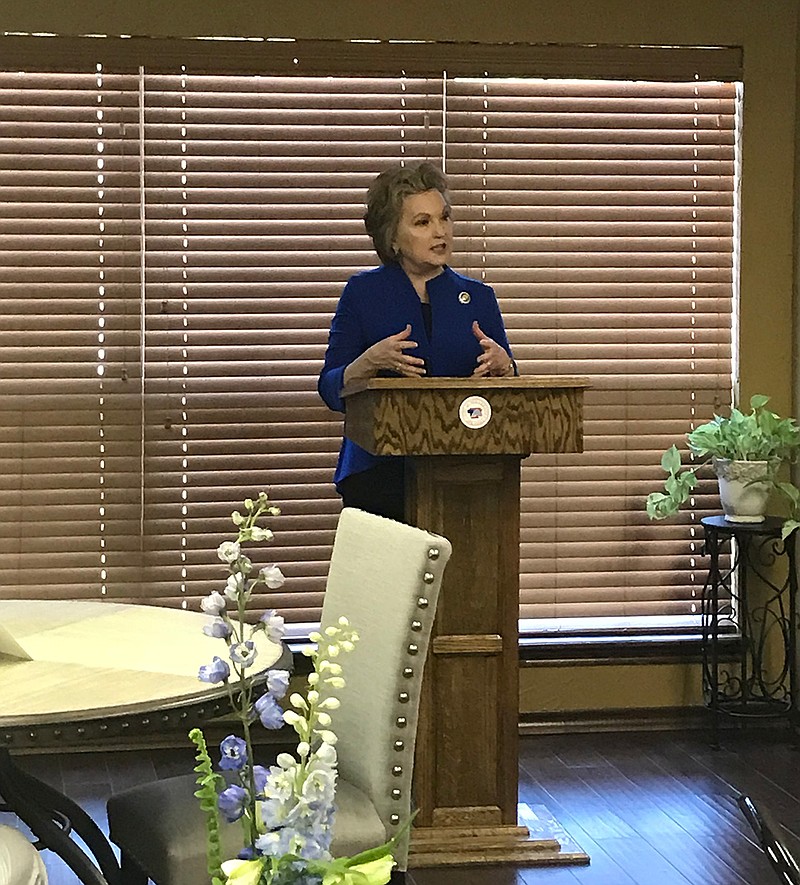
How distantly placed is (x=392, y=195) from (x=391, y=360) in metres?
0.55

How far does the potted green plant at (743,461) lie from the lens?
4504mm

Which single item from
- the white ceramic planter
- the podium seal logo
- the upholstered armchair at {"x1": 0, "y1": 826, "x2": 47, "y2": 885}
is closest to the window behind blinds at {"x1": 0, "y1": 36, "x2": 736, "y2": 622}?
the white ceramic planter

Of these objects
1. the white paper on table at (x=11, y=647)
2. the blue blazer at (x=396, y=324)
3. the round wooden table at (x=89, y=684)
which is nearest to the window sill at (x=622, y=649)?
the blue blazer at (x=396, y=324)

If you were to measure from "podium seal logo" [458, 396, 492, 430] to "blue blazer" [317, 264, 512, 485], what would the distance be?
273 millimetres

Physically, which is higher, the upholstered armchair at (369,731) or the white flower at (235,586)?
the white flower at (235,586)

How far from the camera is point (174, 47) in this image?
4.48 meters

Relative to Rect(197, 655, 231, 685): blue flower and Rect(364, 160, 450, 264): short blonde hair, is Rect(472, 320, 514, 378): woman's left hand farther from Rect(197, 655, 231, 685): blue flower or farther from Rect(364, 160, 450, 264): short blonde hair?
Rect(197, 655, 231, 685): blue flower

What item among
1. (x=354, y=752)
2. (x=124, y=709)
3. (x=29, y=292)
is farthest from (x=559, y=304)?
(x=124, y=709)

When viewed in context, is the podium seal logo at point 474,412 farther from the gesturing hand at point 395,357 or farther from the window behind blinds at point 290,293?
the window behind blinds at point 290,293

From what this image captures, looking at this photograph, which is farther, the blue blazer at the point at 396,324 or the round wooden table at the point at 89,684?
the blue blazer at the point at 396,324

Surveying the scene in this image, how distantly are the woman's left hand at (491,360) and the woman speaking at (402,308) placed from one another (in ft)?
0.32

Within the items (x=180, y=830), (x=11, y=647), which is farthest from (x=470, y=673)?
(x=11, y=647)

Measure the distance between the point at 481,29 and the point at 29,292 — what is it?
1759mm

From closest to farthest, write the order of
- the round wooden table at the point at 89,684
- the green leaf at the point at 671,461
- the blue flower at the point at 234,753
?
the blue flower at the point at 234,753, the round wooden table at the point at 89,684, the green leaf at the point at 671,461
